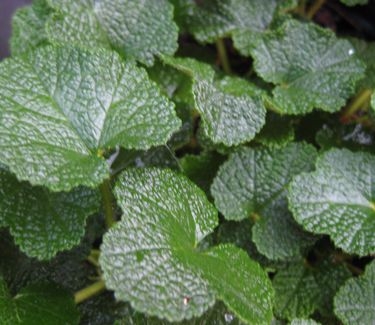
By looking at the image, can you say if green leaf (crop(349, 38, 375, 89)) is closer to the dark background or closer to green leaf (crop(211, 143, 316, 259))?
green leaf (crop(211, 143, 316, 259))

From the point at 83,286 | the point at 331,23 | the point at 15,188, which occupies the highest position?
the point at 331,23

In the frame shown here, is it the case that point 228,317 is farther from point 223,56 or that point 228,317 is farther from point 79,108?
point 223,56

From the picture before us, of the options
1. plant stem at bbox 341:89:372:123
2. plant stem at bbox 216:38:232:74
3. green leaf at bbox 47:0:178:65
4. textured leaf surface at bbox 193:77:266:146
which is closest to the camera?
textured leaf surface at bbox 193:77:266:146

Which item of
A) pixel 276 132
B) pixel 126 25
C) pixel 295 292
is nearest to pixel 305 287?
pixel 295 292

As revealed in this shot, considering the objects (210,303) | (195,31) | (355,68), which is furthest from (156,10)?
(210,303)

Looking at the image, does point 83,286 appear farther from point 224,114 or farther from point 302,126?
point 302,126

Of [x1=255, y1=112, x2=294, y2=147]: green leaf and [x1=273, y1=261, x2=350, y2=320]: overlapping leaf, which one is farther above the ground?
[x1=255, y1=112, x2=294, y2=147]: green leaf

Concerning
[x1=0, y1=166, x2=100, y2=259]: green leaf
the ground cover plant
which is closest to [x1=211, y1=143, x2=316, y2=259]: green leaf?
the ground cover plant
